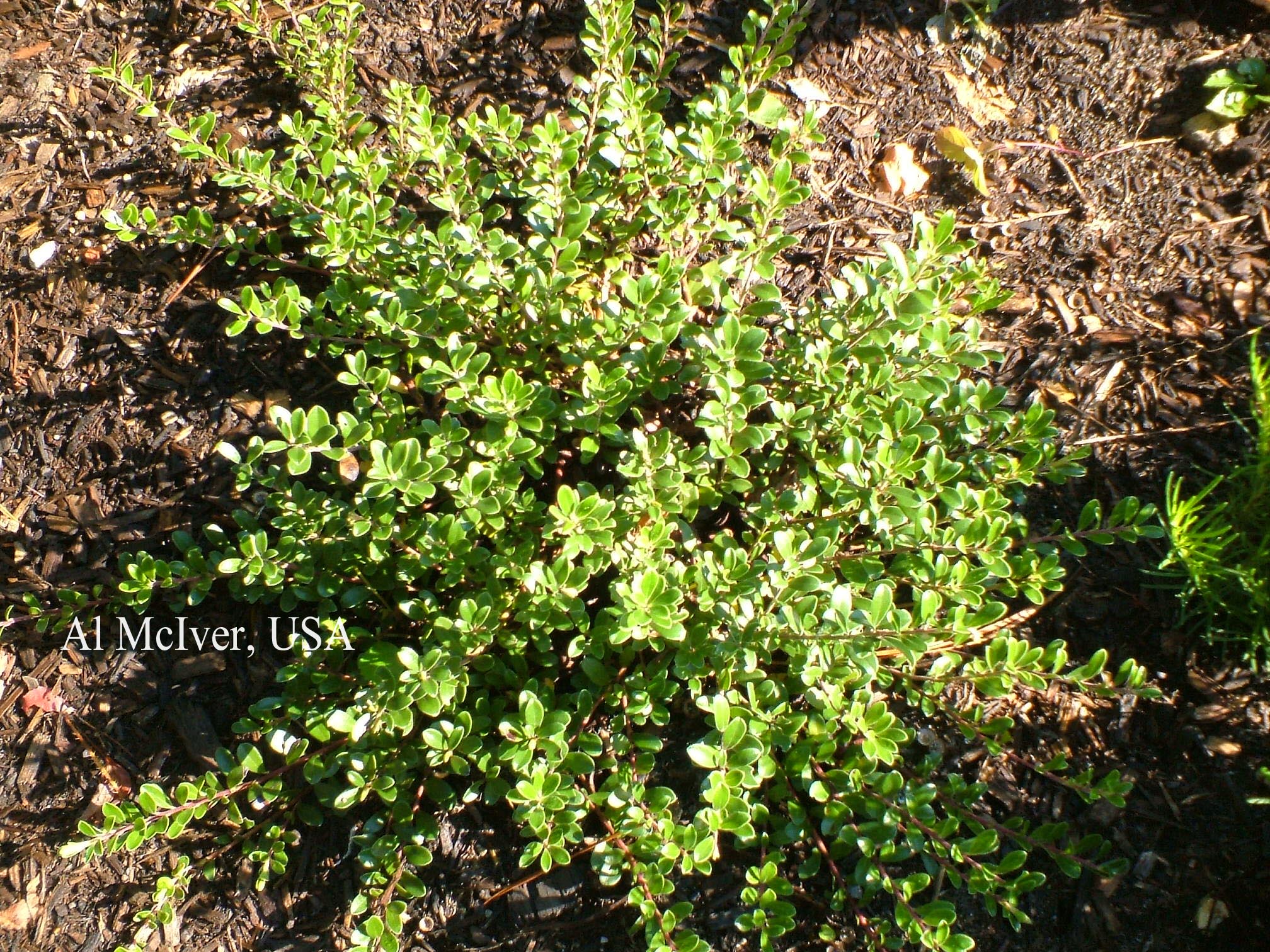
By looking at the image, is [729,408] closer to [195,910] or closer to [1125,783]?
[1125,783]

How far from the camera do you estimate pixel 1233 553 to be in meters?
2.79

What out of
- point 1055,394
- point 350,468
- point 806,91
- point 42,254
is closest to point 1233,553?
point 1055,394

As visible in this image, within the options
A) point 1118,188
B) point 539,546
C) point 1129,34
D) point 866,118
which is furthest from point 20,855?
point 1129,34

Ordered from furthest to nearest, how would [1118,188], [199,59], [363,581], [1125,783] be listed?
[199,59] → [1118,188] → [363,581] → [1125,783]

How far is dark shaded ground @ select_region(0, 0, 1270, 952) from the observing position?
275 centimetres

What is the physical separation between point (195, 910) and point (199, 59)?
11.2 ft

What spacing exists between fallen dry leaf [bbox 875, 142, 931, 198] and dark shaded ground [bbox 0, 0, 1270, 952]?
1.8 inches

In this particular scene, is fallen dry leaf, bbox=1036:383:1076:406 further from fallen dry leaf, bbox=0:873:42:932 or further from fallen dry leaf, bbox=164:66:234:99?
fallen dry leaf, bbox=0:873:42:932

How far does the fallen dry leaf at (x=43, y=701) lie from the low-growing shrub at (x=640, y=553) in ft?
1.56

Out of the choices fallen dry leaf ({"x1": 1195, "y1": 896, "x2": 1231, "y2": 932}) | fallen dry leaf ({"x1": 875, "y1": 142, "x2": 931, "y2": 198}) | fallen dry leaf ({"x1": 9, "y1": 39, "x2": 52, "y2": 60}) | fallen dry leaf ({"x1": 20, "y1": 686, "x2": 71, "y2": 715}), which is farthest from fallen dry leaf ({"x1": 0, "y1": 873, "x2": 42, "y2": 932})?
fallen dry leaf ({"x1": 875, "y1": 142, "x2": 931, "y2": 198})

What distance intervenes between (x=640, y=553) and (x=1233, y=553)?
194cm

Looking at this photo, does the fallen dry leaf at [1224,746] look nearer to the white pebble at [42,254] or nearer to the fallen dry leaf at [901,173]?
the fallen dry leaf at [901,173]

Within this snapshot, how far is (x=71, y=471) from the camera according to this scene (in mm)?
3301

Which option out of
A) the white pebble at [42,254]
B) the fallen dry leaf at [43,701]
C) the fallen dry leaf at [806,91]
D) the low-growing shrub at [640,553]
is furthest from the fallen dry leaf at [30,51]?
the fallen dry leaf at [806,91]
